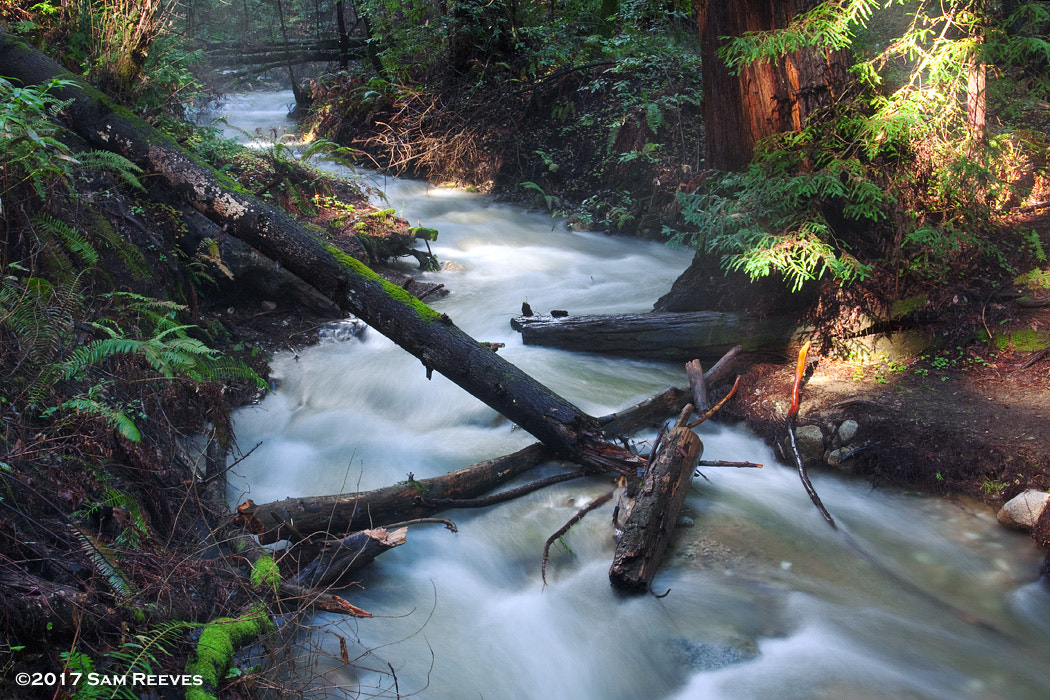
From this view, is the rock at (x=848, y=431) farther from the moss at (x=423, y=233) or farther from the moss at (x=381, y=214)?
the moss at (x=381, y=214)

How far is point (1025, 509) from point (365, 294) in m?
5.15

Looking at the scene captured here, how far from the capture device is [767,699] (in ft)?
12.1

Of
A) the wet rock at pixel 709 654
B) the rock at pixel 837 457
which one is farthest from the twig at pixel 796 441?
the wet rock at pixel 709 654

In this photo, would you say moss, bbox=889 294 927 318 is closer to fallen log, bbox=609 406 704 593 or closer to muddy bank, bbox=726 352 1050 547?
muddy bank, bbox=726 352 1050 547

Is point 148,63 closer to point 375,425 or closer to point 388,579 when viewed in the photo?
point 375,425

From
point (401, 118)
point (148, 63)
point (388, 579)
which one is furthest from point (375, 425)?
point (401, 118)

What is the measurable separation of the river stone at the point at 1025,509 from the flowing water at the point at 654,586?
11cm

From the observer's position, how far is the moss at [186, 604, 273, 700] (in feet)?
9.26

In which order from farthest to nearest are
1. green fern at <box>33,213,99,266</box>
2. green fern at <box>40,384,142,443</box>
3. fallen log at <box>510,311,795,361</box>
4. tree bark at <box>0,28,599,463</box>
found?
1. fallen log at <box>510,311,795,361</box>
2. tree bark at <box>0,28,599,463</box>
3. green fern at <box>33,213,99,266</box>
4. green fern at <box>40,384,142,443</box>

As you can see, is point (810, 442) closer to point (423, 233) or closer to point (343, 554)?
point (343, 554)

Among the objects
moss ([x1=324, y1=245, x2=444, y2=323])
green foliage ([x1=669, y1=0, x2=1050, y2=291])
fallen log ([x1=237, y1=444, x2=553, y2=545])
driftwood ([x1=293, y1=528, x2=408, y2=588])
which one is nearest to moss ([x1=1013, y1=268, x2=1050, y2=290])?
green foliage ([x1=669, y1=0, x2=1050, y2=291])

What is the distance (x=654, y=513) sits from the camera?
4.50 meters

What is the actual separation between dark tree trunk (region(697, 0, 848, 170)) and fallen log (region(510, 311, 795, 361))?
5.15ft

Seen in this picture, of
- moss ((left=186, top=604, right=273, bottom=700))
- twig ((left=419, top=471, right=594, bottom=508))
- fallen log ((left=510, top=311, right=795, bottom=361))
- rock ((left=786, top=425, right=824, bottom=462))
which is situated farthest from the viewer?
fallen log ((left=510, top=311, right=795, bottom=361))
